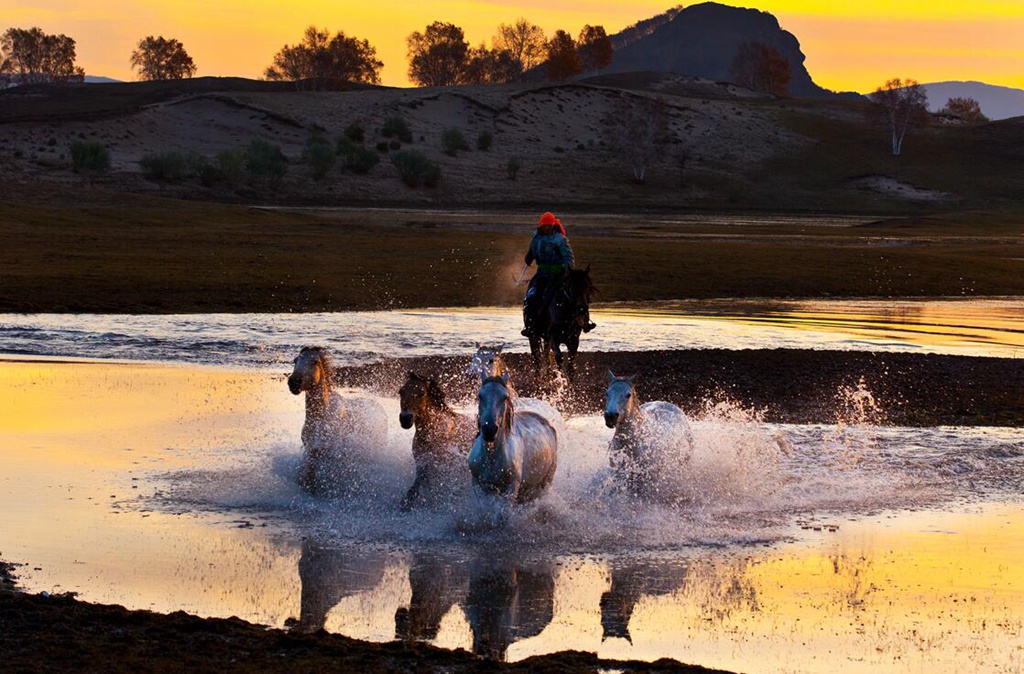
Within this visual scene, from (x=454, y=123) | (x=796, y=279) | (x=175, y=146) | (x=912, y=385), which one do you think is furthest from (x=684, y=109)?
(x=912, y=385)

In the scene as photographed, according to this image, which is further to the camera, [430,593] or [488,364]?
[488,364]

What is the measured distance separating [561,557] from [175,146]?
3801 inches

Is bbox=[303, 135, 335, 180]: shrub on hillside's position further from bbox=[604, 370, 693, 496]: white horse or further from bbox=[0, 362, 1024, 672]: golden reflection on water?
bbox=[604, 370, 693, 496]: white horse

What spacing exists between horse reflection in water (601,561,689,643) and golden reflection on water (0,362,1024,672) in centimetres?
2

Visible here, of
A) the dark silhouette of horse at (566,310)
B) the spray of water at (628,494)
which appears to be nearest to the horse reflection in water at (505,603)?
the spray of water at (628,494)

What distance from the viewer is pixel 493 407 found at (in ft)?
36.4

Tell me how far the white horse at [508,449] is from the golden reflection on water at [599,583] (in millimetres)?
614

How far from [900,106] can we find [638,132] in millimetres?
34379

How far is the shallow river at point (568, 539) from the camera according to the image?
31.3 feet

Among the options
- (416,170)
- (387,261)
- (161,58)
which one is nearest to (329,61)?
(161,58)

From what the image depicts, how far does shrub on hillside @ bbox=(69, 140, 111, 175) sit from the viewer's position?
83500mm

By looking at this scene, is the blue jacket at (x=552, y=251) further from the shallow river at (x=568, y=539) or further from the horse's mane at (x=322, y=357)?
the horse's mane at (x=322, y=357)

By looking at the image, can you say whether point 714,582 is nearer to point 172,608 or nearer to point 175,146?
point 172,608

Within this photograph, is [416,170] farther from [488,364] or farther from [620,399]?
[488,364]
